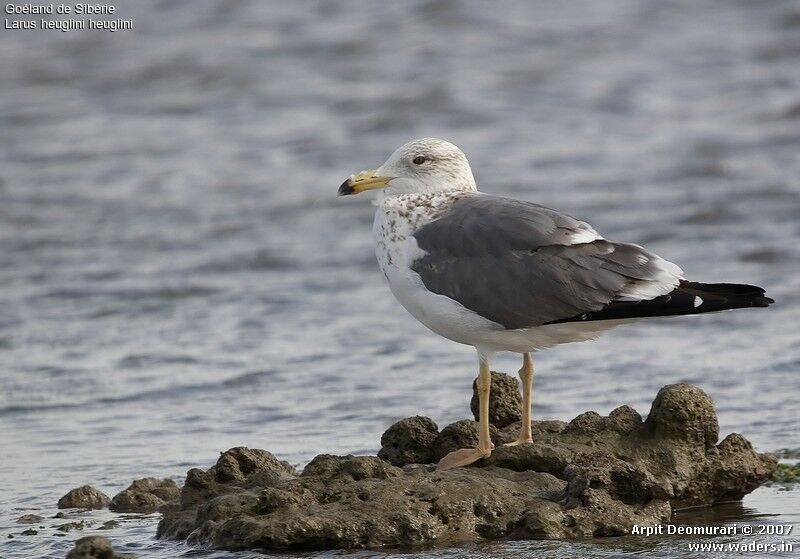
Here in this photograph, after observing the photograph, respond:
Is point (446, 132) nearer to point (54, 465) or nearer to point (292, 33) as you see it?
point (292, 33)

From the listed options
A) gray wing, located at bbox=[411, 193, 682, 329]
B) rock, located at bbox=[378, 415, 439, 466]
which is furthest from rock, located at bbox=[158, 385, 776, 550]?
gray wing, located at bbox=[411, 193, 682, 329]

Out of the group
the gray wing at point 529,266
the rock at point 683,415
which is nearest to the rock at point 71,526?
the gray wing at point 529,266

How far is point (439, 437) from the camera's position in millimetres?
6562

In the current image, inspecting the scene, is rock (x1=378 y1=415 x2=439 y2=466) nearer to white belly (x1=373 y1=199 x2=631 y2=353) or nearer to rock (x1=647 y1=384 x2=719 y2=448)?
white belly (x1=373 y1=199 x2=631 y2=353)

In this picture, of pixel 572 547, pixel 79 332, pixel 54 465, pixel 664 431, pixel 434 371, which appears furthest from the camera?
pixel 79 332

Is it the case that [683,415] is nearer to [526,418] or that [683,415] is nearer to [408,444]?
[526,418]

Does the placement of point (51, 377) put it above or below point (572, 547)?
above

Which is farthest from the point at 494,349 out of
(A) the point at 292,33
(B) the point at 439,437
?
(A) the point at 292,33

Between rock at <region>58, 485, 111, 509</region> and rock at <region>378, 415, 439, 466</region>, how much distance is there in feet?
4.33

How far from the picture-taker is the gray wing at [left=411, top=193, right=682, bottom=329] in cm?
624

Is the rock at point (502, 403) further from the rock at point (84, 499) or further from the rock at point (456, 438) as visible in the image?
the rock at point (84, 499)

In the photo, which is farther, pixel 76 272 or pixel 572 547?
pixel 76 272

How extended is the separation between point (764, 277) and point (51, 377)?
210 inches

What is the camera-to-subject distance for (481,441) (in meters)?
6.29
